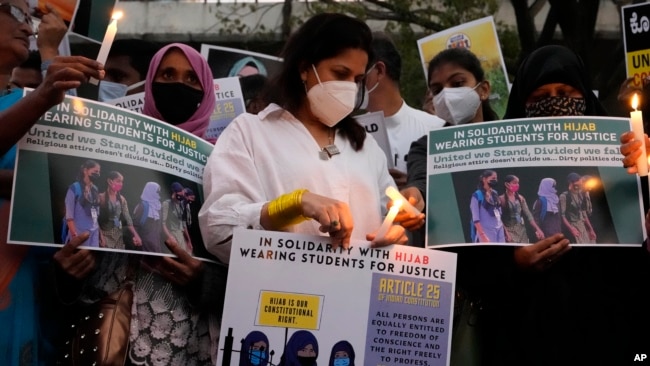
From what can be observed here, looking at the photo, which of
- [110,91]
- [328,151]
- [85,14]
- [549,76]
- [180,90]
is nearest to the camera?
[328,151]

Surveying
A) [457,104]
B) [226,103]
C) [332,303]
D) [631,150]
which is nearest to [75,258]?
[332,303]

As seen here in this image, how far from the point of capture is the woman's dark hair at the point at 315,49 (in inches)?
164

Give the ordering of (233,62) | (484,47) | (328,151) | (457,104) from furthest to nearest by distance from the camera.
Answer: (484,47), (233,62), (457,104), (328,151)

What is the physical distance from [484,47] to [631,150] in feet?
10.8

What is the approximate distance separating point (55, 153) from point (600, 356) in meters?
2.15

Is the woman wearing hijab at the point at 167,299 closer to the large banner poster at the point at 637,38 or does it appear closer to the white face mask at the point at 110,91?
the white face mask at the point at 110,91

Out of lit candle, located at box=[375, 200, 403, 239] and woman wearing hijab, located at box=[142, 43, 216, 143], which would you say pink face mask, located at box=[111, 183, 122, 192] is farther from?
lit candle, located at box=[375, 200, 403, 239]

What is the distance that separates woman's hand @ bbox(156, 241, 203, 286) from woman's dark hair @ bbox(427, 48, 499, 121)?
2533 millimetres

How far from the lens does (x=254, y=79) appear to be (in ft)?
21.8

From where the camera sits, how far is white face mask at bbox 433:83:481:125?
231 inches

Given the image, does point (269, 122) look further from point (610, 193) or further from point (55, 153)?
point (610, 193)

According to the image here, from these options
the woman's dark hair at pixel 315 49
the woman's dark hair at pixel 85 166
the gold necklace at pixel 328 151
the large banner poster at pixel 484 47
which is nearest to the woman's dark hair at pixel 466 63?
the large banner poster at pixel 484 47

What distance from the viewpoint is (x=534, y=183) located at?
418 cm

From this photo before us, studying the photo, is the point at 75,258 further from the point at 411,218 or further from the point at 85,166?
the point at 411,218
